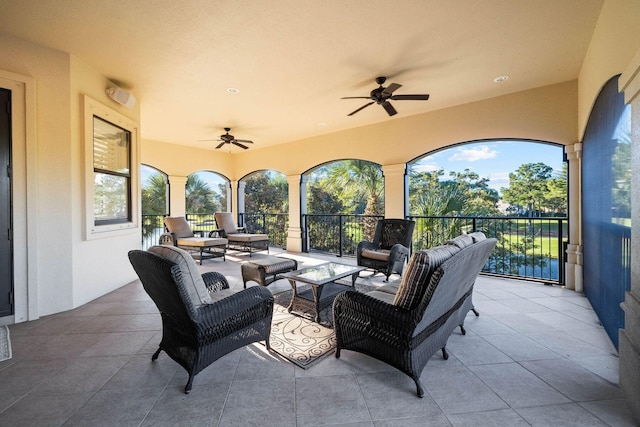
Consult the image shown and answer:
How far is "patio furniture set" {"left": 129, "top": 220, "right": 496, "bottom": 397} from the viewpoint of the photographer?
5.54 feet

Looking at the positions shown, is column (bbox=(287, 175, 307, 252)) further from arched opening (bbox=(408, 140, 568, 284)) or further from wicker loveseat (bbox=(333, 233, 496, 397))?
wicker loveseat (bbox=(333, 233, 496, 397))

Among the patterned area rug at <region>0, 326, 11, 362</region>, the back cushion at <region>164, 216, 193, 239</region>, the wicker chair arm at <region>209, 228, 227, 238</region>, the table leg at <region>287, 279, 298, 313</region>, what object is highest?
the back cushion at <region>164, 216, 193, 239</region>

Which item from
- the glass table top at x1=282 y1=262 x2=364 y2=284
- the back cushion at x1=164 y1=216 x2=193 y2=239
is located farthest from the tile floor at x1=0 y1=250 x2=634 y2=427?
the back cushion at x1=164 y1=216 x2=193 y2=239

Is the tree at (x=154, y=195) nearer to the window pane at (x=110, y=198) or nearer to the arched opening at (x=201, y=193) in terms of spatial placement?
the arched opening at (x=201, y=193)

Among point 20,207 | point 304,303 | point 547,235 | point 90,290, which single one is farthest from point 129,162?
point 547,235

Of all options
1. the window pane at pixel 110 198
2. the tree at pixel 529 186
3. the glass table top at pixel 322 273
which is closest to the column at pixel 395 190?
the glass table top at pixel 322 273

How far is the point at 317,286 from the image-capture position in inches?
109

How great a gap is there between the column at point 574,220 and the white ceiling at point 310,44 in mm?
1081

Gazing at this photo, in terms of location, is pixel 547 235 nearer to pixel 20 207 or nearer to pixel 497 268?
pixel 497 268

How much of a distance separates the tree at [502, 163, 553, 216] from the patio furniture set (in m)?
6.74

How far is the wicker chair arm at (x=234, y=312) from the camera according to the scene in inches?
70.6

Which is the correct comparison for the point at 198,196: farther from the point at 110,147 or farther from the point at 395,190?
the point at 395,190

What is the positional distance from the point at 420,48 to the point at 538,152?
6825 millimetres

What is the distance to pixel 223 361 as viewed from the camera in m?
2.12
